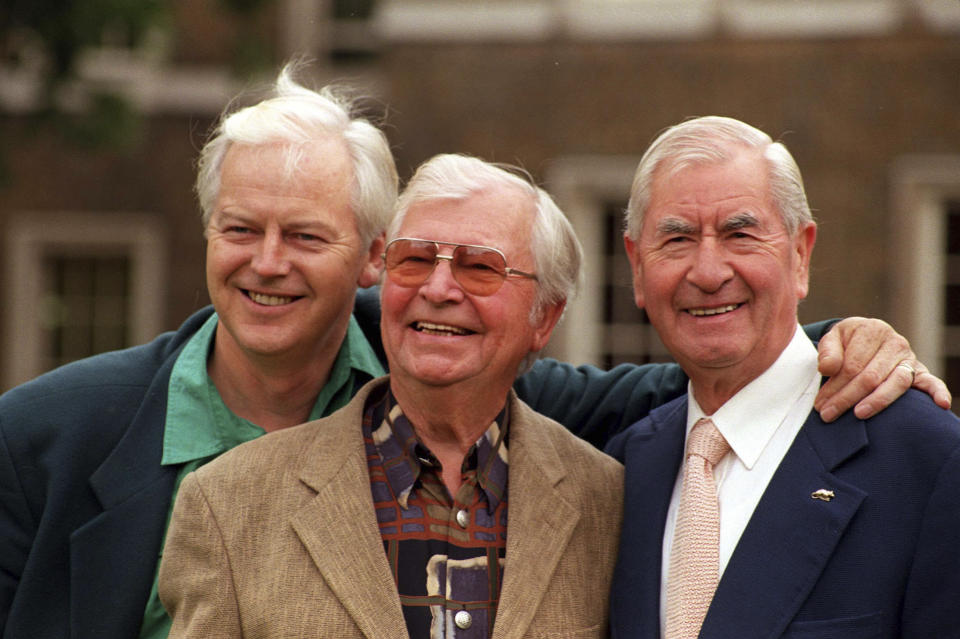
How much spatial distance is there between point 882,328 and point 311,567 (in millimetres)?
1439

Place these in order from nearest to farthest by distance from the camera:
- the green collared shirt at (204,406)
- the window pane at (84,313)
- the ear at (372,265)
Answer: the green collared shirt at (204,406) → the ear at (372,265) → the window pane at (84,313)

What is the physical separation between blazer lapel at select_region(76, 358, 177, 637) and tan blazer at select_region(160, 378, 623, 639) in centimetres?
30

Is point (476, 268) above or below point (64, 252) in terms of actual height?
above

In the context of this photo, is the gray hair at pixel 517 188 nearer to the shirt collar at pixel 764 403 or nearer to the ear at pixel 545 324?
the ear at pixel 545 324

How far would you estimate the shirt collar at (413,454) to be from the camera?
116 inches

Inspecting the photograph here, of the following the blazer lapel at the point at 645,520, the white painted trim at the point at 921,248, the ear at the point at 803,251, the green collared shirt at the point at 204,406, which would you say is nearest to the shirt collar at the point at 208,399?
the green collared shirt at the point at 204,406

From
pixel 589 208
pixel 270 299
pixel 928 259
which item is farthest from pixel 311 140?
pixel 928 259

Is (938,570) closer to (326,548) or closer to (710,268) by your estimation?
(710,268)

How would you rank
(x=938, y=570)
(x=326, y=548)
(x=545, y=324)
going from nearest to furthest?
(x=938, y=570), (x=326, y=548), (x=545, y=324)

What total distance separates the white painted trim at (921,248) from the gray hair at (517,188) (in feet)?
25.3

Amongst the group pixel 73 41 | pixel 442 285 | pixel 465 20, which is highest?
pixel 465 20

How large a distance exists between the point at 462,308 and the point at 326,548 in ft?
2.13

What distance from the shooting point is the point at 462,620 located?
2766 mm

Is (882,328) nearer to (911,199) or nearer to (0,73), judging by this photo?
(911,199)
